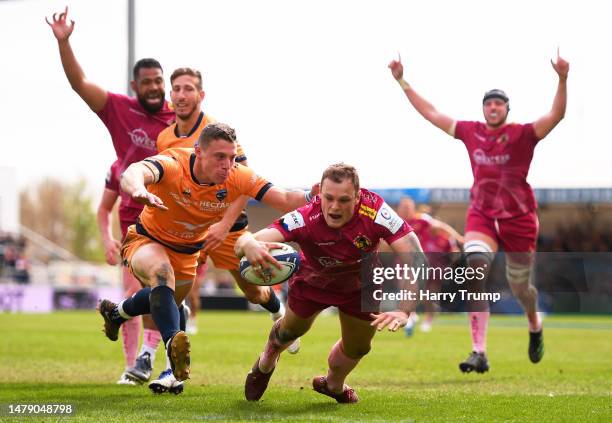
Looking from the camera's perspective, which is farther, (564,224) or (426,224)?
(564,224)

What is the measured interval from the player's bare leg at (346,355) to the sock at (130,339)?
276cm

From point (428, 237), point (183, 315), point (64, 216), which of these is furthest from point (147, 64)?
point (64, 216)

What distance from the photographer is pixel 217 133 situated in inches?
287

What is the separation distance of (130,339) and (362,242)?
3.69m

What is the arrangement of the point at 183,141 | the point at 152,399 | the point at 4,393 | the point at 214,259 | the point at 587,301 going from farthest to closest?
the point at 587,301
the point at 214,259
the point at 183,141
the point at 4,393
the point at 152,399

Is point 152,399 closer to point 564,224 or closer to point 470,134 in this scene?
point 470,134

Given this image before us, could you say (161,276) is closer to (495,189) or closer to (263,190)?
(263,190)

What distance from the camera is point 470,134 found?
34.8 ft

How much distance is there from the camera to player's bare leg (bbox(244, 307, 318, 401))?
733 cm

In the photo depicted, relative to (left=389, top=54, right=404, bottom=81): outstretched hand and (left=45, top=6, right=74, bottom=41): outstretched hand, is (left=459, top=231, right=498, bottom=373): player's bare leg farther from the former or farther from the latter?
(left=45, top=6, right=74, bottom=41): outstretched hand

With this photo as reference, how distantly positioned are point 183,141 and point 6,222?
38891 mm

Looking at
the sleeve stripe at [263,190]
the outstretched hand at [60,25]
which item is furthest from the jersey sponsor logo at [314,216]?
the outstretched hand at [60,25]

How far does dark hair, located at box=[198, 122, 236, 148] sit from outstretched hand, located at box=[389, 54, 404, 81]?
3253 millimetres

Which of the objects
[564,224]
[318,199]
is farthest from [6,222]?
[318,199]
